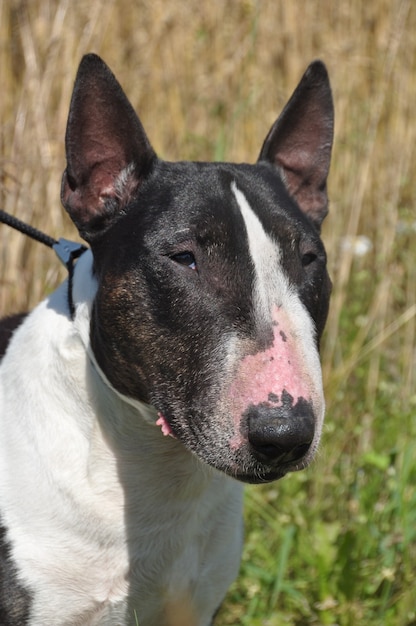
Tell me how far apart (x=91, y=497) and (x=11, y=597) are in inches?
13.3

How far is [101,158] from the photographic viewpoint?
113 inches

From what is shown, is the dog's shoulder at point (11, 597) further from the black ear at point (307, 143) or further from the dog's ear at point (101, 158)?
the black ear at point (307, 143)

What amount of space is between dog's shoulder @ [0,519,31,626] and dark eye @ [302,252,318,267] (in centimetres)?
111

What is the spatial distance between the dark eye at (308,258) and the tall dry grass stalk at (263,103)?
68.6 inches

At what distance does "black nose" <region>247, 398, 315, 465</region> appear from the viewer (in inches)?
88.1

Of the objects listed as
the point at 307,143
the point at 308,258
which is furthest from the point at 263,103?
the point at 308,258

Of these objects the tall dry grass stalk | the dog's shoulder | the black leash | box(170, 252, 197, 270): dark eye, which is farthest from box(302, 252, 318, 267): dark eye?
the tall dry grass stalk

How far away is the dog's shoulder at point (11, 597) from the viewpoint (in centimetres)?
274

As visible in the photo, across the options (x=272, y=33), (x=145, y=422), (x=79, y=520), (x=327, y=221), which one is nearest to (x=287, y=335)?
(x=145, y=422)

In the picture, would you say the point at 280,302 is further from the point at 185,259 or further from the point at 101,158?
the point at 101,158

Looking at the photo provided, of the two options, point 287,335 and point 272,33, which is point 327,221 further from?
point 287,335

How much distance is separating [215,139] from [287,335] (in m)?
2.94

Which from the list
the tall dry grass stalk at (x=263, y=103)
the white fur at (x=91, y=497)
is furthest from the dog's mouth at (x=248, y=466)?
the tall dry grass stalk at (x=263, y=103)

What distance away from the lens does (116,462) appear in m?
2.88
